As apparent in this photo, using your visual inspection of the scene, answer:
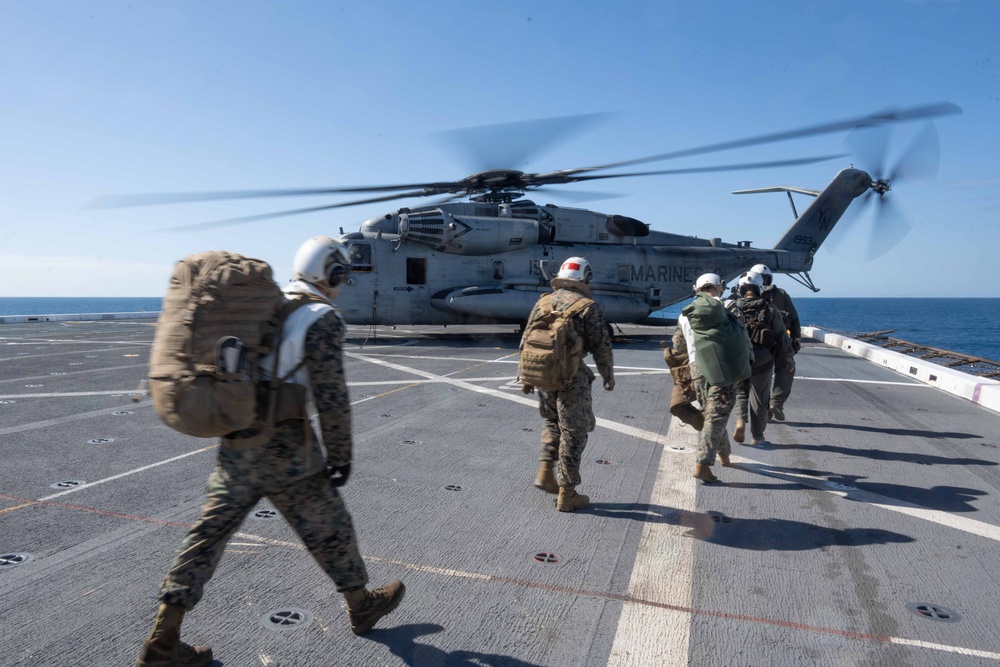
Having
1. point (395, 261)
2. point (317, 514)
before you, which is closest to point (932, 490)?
point (317, 514)

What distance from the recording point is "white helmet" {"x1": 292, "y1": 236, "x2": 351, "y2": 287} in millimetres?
2902

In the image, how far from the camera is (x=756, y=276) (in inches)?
273

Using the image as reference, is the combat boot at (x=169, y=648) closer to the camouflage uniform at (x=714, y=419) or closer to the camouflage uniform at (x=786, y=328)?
the camouflage uniform at (x=714, y=419)

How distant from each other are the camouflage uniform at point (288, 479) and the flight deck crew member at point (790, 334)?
5.82 m

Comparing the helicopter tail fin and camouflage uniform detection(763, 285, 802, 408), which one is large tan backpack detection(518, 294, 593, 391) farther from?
the helicopter tail fin

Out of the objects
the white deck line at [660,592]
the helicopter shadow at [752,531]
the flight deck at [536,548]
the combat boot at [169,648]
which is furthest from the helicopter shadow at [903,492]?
the combat boot at [169,648]

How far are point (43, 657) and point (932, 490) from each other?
6.07 metres

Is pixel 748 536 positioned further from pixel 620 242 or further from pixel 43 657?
pixel 620 242

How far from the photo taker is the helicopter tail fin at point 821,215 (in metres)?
20.7

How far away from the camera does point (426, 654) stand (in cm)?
274

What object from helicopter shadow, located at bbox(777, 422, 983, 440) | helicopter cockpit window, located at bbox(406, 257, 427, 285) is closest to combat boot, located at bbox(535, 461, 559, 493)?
helicopter shadow, located at bbox(777, 422, 983, 440)

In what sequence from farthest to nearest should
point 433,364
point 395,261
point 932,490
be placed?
point 395,261, point 433,364, point 932,490

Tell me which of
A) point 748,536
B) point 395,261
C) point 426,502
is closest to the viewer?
point 748,536

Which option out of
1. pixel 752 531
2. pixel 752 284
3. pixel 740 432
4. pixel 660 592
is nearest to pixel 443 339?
pixel 752 284
